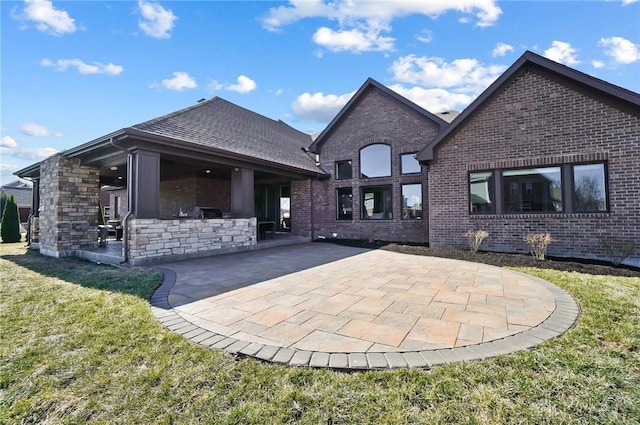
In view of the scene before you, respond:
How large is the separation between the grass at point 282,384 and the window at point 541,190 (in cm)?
547

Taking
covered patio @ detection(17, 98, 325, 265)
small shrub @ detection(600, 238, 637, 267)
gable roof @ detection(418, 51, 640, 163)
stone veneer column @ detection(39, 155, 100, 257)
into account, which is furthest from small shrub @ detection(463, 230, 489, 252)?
stone veneer column @ detection(39, 155, 100, 257)

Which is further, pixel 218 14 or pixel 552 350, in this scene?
pixel 218 14

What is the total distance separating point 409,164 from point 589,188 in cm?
529

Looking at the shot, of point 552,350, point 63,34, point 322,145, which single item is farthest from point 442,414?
point 322,145

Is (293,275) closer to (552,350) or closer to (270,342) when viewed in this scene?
(270,342)

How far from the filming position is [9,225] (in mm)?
13766

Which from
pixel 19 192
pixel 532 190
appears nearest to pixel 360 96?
pixel 532 190

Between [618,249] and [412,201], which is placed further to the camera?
[412,201]

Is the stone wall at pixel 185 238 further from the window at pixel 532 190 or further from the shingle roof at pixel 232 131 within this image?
the window at pixel 532 190

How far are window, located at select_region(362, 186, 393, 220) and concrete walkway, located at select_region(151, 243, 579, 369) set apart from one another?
18.6ft

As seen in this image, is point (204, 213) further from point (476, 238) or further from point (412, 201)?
point (476, 238)

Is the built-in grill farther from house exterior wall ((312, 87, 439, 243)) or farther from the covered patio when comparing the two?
house exterior wall ((312, 87, 439, 243))

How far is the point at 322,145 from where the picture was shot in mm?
13359

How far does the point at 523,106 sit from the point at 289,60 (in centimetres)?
852
